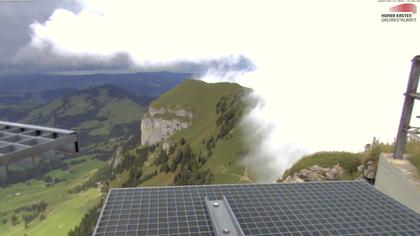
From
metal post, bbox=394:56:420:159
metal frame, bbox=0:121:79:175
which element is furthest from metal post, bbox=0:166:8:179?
metal post, bbox=394:56:420:159

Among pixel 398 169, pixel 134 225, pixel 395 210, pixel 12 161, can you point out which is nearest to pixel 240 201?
pixel 134 225

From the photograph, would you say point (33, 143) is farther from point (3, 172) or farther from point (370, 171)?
point (370, 171)

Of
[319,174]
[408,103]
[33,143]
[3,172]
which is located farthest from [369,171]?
[3,172]

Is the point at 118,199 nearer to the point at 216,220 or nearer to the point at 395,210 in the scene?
the point at 216,220

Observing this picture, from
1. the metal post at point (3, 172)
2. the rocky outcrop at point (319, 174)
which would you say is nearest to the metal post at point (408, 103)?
the rocky outcrop at point (319, 174)

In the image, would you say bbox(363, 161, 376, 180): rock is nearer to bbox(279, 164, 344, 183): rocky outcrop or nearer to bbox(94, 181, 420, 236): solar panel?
bbox(279, 164, 344, 183): rocky outcrop

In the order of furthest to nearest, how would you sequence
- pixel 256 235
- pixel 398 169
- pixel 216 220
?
pixel 398 169 < pixel 216 220 < pixel 256 235
